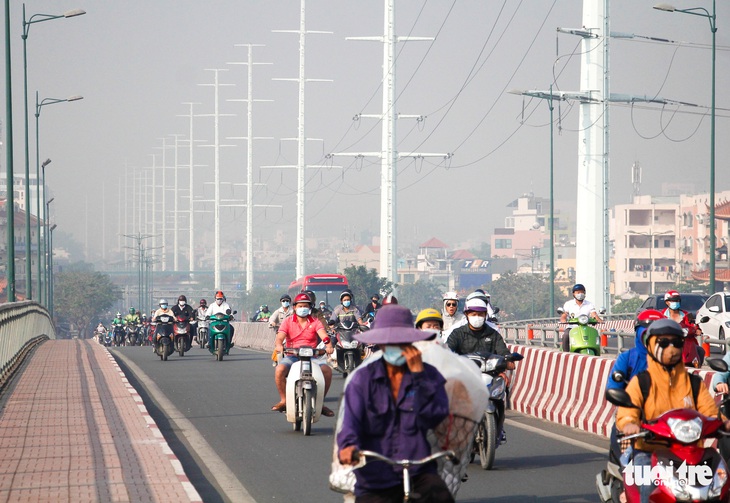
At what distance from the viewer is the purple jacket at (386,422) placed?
5.94 meters

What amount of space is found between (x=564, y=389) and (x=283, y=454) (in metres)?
4.71

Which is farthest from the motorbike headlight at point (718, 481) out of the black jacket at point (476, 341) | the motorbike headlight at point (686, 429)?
the black jacket at point (476, 341)

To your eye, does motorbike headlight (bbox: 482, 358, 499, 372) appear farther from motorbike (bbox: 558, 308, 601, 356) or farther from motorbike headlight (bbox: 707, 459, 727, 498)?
motorbike (bbox: 558, 308, 601, 356)

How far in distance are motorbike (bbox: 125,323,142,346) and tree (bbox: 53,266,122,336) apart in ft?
366

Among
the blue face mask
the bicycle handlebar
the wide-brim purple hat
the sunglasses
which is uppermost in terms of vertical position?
the wide-brim purple hat

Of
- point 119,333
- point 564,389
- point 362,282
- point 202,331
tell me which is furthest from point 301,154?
point 564,389

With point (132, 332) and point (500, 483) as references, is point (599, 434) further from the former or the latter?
point (132, 332)

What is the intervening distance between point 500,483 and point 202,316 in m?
24.9

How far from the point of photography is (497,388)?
1146 centimetres

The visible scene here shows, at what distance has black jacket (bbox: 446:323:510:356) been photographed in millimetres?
A: 11758

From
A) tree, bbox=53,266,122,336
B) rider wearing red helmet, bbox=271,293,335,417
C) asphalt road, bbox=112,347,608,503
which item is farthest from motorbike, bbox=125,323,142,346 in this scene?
tree, bbox=53,266,122,336

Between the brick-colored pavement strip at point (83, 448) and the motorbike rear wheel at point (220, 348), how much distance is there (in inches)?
393

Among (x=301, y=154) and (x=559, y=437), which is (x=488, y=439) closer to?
(x=559, y=437)

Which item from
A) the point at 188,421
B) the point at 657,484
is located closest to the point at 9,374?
the point at 188,421
